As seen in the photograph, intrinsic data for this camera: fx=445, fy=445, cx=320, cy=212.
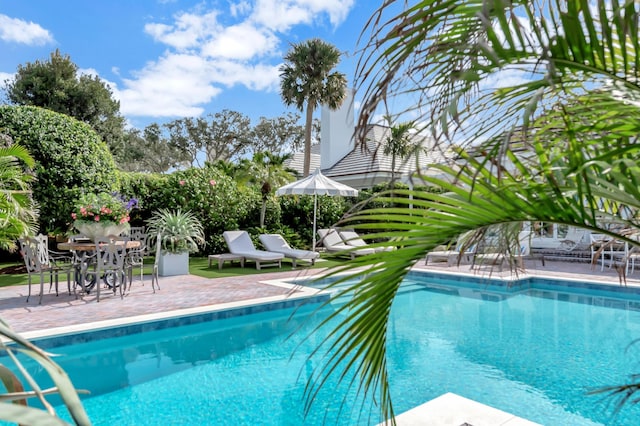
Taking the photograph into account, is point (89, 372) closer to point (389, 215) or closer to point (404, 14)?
point (389, 215)

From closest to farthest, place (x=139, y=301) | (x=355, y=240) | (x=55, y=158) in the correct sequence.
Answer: (x=355, y=240)
(x=139, y=301)
(x=55, y=158)

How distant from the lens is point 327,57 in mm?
21188

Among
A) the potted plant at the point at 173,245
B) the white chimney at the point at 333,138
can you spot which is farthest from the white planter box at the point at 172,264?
the white chimney at the point at 333,138

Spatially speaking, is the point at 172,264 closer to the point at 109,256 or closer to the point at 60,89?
the point at 109,256

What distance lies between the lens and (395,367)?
226 inches

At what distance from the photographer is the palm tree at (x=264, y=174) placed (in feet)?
55.6

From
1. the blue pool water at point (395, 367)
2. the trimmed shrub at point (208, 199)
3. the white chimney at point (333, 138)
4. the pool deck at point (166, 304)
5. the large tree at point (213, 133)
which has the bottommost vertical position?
the blue pool water at point (395, 367)

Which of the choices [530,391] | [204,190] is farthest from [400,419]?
[204,190]

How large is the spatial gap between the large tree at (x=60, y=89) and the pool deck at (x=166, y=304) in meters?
17.6

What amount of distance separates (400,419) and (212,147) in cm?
4107

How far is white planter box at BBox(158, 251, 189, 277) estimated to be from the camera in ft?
38.4

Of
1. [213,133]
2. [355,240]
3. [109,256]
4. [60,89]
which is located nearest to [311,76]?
[60,89]

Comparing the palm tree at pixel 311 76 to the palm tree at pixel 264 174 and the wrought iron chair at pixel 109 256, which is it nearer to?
the palm tree at pixel 264 174

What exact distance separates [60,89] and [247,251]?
56.8 ft
